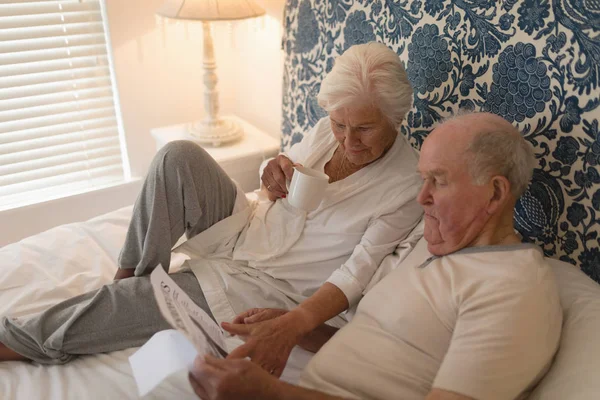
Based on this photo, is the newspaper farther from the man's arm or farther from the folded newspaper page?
the man's arm

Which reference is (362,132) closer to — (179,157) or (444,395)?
(179,157)

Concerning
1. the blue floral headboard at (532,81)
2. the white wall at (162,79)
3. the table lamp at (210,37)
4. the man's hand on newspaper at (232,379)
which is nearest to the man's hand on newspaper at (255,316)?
the man's hand on newspaper at (232,379)

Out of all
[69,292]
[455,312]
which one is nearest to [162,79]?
[69,292]

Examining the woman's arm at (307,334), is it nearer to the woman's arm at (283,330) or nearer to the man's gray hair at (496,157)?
the woman's arm at (283,330)

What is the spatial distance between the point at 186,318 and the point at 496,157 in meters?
0.70

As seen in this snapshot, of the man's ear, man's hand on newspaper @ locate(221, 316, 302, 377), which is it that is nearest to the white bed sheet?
man's hand on newspaper @ locate(221, 316, 302, 377)

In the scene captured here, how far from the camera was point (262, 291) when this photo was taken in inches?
56.6

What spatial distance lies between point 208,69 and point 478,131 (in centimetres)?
153

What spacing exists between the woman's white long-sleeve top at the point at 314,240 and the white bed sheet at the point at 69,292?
211 millimetres

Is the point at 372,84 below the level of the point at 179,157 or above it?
above

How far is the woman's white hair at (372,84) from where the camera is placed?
1.31 meters

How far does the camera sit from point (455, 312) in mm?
1023

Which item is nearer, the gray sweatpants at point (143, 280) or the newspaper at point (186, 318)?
the newspaper at point (186, 318)

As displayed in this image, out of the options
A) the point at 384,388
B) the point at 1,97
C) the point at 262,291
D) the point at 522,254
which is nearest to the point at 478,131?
the point at 522,254
